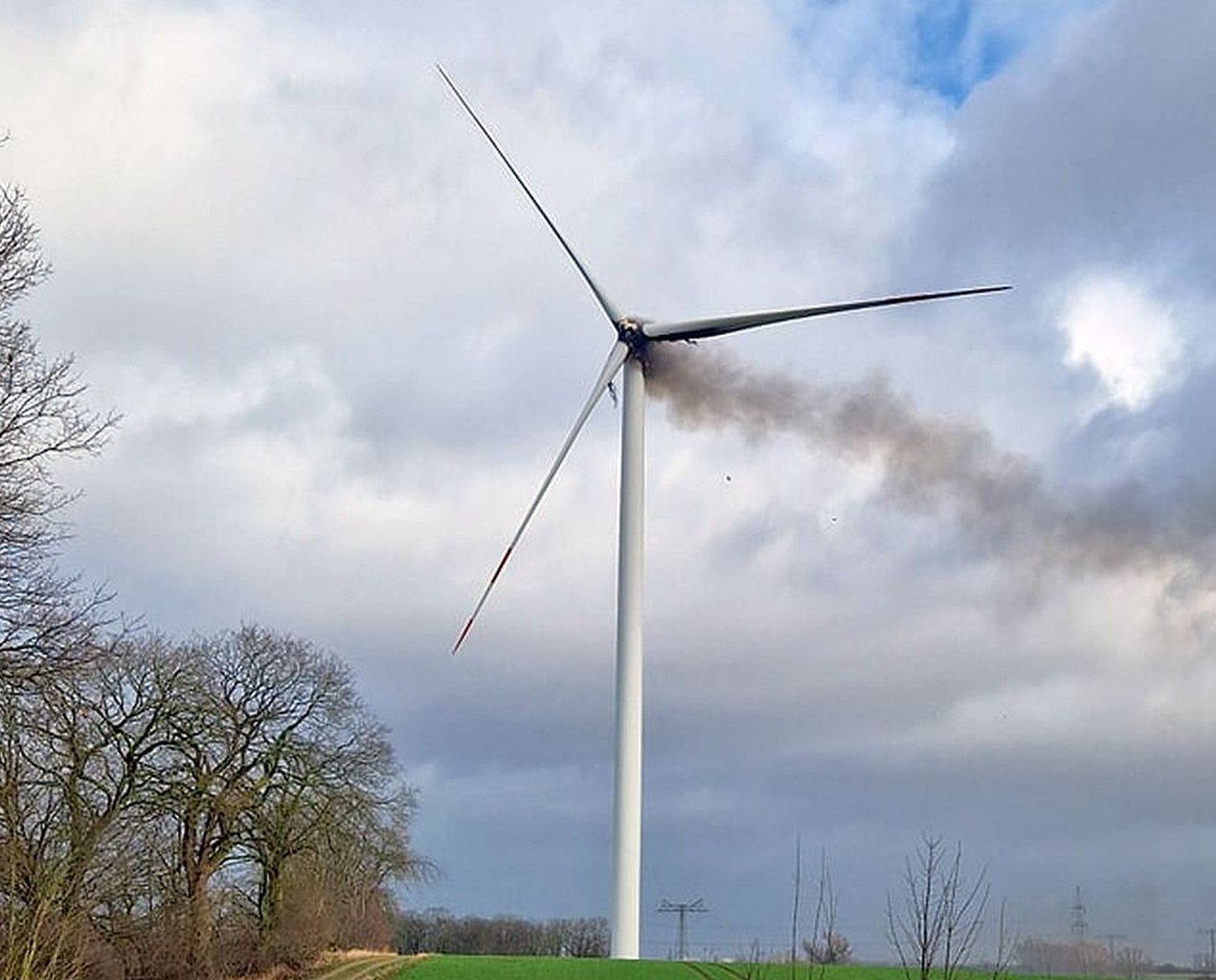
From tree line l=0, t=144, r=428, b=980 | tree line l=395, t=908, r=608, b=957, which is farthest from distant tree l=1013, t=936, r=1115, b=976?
tree line l=395, t=908, r=608, b=957

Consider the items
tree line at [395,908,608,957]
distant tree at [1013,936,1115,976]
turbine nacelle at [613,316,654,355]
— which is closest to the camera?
distant tree at [1013,936,1115,976]

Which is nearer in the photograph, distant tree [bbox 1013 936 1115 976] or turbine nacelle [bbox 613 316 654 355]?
distant tree [bbox 1013 936 1115 976]

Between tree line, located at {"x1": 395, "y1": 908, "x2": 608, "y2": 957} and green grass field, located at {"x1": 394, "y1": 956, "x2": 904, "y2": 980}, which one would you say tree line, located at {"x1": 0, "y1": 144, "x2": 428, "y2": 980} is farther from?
tree line, located at {"x1": 395, "y1": 908, "x2": 608, "y2": 957}

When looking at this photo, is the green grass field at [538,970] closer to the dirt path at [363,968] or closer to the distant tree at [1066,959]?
the dirt path at [363,968]

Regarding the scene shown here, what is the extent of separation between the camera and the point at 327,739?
90.7 m

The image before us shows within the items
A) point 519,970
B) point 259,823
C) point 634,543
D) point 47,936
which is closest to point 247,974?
point 259,823

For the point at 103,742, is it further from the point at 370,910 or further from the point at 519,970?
the point at 370,910

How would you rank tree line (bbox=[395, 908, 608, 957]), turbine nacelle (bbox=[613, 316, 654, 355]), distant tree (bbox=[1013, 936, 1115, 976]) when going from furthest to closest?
tree line (bbox=[395, 908, 608, 957]) < turbine nacelle (bbox=[613, 316, 654, 355]) < distant tree (bbox=[1013, 936, 1115, 976])

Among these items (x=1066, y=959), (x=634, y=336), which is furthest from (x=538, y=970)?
(x=1066, y=959)

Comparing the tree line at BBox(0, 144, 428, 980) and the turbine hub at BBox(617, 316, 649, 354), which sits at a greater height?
the turbine hub at BBox(617, 316, 649, 354)

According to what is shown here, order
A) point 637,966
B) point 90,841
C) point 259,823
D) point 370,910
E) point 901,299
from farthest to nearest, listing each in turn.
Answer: point 370,910 < point 259,823 < point 637,966 < point 901,299 < point 90,841

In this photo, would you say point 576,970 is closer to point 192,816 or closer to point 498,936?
point 192,816

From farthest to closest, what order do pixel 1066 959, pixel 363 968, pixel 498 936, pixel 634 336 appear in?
1. pixel 498 936
2. pixel 363 968
3. pixel 634 336
4. pixel 1066 959

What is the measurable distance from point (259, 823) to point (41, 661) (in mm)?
54028
